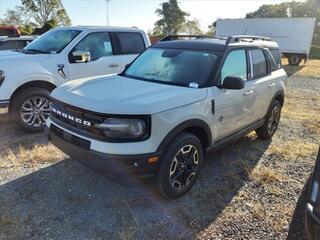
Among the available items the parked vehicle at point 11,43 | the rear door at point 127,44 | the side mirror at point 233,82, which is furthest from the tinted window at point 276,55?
the parked vehicle at point 11,43

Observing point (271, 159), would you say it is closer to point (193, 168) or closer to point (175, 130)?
point (193, 168)

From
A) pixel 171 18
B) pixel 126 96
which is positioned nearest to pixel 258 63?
pixel 126 96

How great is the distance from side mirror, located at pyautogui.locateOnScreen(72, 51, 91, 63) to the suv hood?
6.65 ft

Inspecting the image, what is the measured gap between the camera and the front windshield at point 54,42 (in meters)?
5.86

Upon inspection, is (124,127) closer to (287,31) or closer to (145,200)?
(145,200)

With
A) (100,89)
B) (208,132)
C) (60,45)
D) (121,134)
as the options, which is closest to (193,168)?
(208,132)

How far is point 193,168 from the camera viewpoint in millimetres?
3660

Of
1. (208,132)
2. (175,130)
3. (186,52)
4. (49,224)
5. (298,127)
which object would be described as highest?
(186,52)

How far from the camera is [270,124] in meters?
5.53

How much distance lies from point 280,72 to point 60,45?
420 cm

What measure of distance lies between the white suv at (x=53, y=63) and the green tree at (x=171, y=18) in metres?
45.9

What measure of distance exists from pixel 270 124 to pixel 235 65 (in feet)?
6.07

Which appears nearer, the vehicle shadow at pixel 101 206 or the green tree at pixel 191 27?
the vehicle shadow at pixel 101 206

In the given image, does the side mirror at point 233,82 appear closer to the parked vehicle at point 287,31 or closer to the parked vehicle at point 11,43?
the parked vehicle at point 11,43
